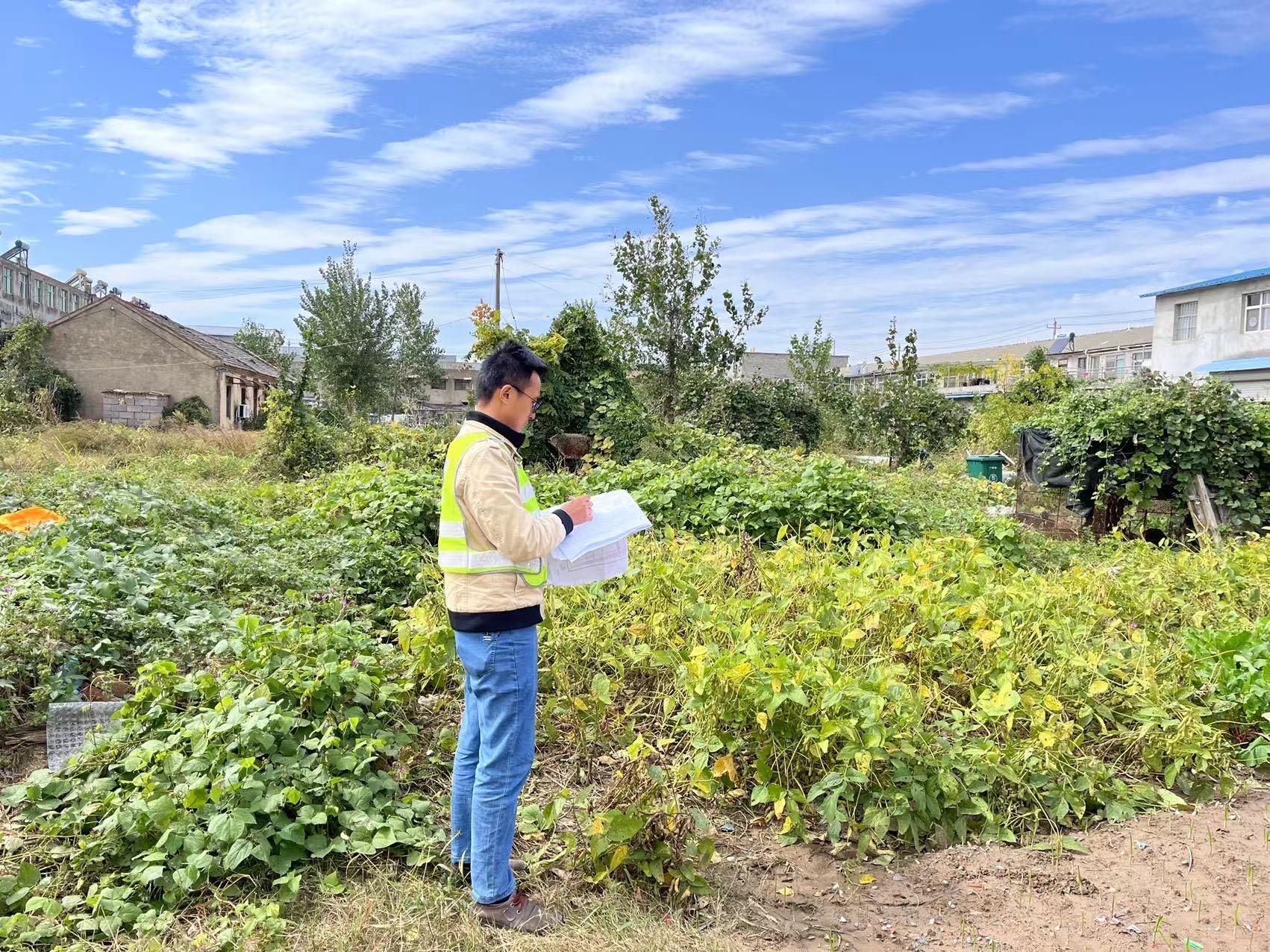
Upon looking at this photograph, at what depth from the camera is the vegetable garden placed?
296cm

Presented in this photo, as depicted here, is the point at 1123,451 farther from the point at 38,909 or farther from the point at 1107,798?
the point at 38,909

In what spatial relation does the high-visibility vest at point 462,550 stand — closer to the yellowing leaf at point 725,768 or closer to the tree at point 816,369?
the yellowing leaf at point 725,768

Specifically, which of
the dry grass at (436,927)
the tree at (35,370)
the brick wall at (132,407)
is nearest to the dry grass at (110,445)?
the brick wall at (132,407)

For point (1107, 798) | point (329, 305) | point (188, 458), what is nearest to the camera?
point (1107, 798)

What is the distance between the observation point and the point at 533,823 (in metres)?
3.29

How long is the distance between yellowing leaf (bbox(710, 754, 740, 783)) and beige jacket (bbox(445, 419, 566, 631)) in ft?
3.86

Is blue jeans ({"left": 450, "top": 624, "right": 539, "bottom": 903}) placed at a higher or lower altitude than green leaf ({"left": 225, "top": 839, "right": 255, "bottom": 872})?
higher

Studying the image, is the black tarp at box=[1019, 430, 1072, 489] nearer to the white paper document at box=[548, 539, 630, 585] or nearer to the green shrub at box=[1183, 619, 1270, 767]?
the green shrub at box=[1183, 619, 1270, 767]

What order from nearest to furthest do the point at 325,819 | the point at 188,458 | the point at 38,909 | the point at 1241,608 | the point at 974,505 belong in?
the point at 38,909 → the point at 325,819 → the point at 1241,608 → the point at 974,505 → the point at 188,458

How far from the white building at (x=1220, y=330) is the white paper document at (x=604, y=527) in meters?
27.3

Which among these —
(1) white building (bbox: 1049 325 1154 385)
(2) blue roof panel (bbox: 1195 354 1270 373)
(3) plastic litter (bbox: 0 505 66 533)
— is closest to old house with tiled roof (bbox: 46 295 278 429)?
(3) plastic litter (bbox: 0 505 66 533)

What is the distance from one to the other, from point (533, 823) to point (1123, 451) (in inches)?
341

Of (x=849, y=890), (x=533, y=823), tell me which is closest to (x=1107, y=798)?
(x=849, y=890)

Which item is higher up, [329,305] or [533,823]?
[329,305]
